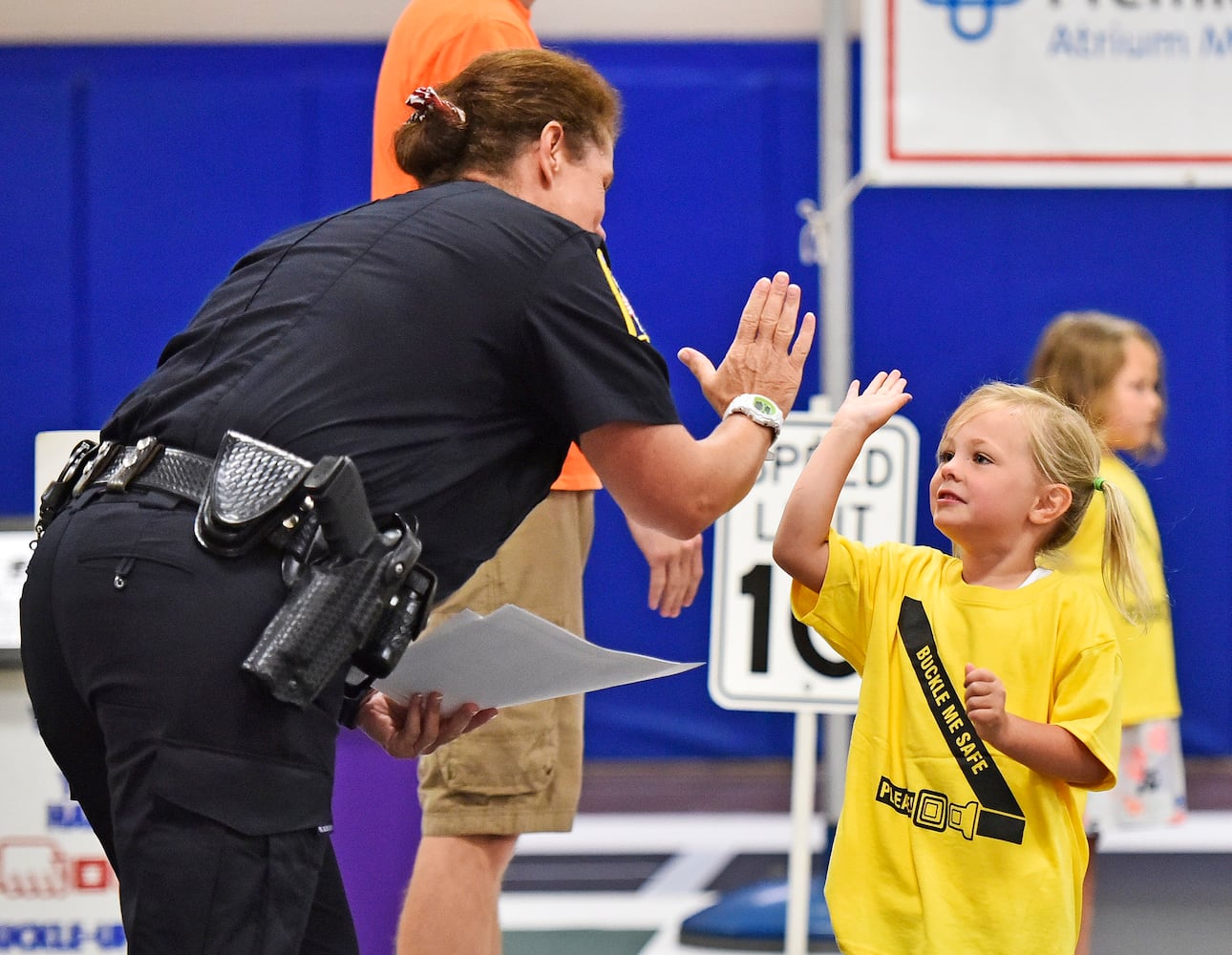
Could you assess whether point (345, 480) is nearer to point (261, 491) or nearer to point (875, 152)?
point (261, 491)

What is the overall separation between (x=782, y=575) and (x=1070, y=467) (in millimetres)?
1052

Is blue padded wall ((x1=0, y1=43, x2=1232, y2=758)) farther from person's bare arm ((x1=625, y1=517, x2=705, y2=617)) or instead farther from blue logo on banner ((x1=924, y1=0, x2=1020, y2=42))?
person's bare arm ((x1=625, y1=517, x2=705, y2=617))

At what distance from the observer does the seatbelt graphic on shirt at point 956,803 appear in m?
1.55

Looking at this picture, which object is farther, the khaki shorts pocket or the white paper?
the khaki shorts pocket

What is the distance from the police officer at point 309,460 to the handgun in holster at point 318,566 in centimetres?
3

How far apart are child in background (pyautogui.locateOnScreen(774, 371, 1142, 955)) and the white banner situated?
150cm

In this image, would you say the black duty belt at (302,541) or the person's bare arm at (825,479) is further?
the person's bare arm at (825,479)

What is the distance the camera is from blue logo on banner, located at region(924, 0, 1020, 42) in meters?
3.06

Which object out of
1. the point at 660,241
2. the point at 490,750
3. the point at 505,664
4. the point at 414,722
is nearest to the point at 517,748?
the point at 490,750

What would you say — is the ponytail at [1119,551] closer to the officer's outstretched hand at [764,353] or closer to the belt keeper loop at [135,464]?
the officer's outstretched hand at [764,353]

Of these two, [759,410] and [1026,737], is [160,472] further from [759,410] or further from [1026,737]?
[1026,737]

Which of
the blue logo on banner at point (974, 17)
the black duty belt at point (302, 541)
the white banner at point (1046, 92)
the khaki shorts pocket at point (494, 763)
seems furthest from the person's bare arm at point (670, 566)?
the blue logo on banner at point (974, 17)

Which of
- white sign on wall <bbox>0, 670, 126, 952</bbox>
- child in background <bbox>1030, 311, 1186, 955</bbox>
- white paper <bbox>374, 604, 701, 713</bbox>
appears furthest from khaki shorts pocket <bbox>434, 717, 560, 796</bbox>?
child in background <bbox>1030, 311, 1186, 955</bbox>

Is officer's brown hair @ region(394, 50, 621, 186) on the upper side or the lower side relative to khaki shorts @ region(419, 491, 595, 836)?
upper
